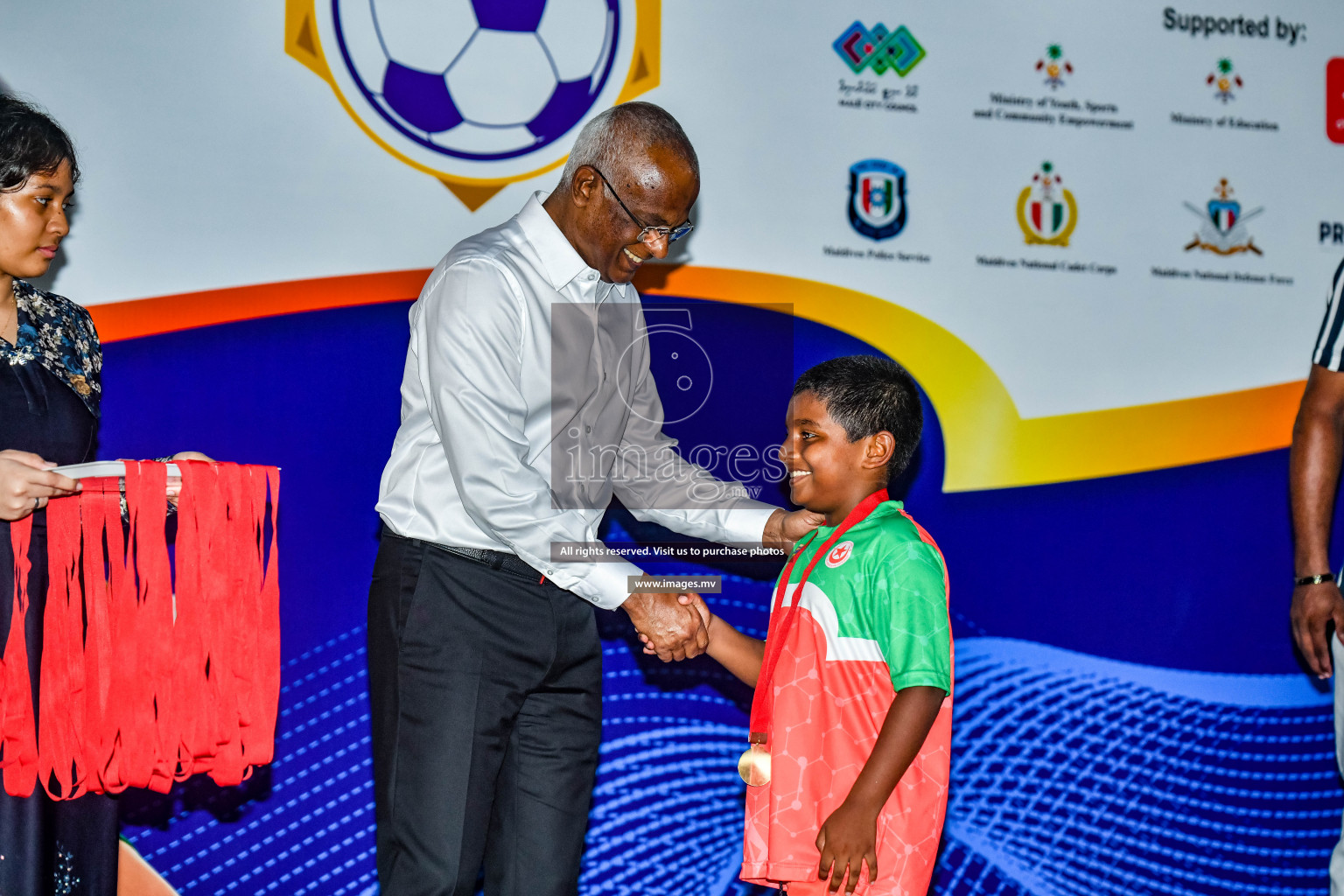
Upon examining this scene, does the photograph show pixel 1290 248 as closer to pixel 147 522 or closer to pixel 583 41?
pixel 583 41

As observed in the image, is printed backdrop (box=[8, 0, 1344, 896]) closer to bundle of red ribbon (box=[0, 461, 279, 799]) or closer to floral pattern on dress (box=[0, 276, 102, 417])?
floral pattern on dress (box=[0, 276, 102, 417])

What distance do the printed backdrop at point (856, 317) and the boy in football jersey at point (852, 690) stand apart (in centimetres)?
97

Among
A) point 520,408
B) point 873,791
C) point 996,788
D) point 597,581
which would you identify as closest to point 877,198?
point 520,408

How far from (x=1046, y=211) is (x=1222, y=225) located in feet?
2.10

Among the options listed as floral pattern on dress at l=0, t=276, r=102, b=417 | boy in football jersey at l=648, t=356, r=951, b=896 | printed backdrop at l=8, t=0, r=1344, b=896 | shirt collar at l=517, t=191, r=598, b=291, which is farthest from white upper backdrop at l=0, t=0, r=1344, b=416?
boy in football jersey at l=648, t=356, r=951, b=896

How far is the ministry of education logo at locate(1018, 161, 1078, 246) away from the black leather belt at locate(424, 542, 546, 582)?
210 cm

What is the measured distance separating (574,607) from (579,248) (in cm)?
80

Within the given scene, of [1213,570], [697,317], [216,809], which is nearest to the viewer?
[216,809]

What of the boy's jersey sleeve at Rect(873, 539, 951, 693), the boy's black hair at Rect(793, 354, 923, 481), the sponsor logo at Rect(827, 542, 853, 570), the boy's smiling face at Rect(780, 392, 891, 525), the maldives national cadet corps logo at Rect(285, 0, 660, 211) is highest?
A: the maldives national cadet corps logo at Rect(285, 0, 660, 211)

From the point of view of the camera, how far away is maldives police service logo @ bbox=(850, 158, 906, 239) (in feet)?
11.3

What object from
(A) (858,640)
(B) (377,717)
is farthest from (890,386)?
(B) (377,717)

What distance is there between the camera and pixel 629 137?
2.41 m

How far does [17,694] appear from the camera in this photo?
91.4 inches

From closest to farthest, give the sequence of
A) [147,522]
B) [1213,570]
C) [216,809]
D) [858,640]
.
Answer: [858,640]
[147,522]
[216,809]
[1213,570]
